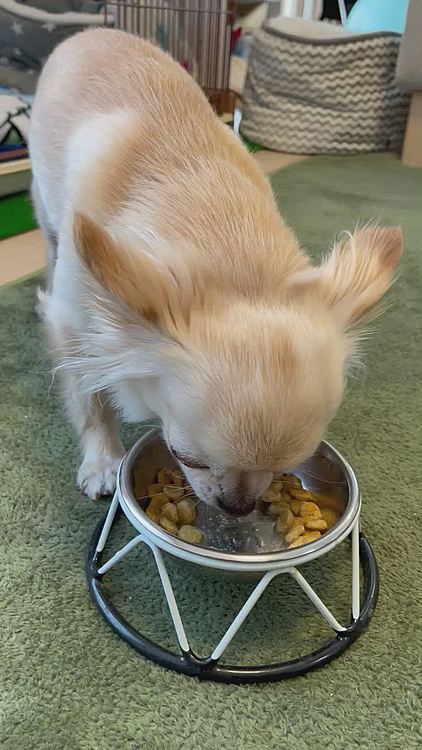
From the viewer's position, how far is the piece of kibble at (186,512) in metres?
1.25

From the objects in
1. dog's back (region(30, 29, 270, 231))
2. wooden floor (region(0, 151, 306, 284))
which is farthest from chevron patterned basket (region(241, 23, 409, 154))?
dog's back (region(30, 29, 270, 231))

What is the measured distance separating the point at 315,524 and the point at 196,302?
454 mm

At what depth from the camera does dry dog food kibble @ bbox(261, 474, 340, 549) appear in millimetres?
1191

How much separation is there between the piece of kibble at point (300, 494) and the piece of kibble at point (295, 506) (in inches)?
0.6

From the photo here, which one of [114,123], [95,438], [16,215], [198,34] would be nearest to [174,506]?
[95,438]

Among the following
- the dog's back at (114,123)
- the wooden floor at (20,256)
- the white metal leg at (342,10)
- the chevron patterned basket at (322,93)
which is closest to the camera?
the dog's back at (114,123)

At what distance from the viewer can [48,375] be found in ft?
5.98

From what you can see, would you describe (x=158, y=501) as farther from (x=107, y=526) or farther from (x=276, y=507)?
(x=276, y=507)

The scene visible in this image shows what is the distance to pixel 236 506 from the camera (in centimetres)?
107

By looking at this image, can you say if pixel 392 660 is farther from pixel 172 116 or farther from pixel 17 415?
pixel 172 116

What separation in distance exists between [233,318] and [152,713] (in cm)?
59

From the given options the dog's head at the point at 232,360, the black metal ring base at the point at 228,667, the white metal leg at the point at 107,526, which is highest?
the dog's head at the point at 232,360

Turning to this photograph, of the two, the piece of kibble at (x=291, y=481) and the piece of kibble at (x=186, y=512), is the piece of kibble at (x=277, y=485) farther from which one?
the piece of kibble at (x=186, y=512)

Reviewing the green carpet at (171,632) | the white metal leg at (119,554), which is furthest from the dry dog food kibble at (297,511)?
the white metal leg at (119,554)
